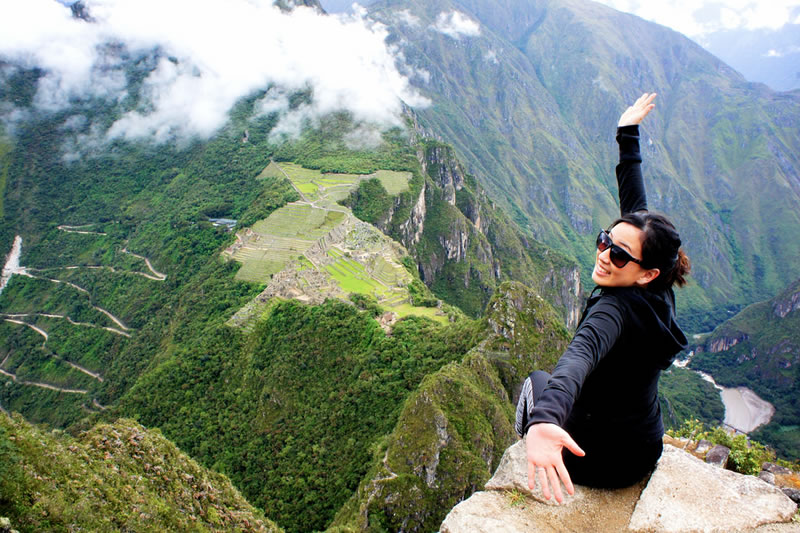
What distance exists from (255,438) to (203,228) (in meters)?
59.5

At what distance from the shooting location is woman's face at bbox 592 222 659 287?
4.82 m

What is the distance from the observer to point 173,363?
171 feet

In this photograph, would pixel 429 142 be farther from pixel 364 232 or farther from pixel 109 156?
pixel 109 156

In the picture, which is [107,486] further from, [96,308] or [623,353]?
[96,308]

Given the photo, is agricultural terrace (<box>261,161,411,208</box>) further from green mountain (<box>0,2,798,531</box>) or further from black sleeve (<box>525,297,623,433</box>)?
black sleeve (<box>525,297,623,433</box>)

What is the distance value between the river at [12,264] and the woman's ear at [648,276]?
14176 centimetres

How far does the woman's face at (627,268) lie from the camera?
4820mm

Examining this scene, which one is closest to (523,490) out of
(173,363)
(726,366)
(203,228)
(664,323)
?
(664,323)

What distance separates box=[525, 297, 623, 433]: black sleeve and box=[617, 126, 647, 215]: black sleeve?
2243 millimetres

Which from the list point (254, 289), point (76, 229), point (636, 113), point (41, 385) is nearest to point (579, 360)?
point (636, 113)

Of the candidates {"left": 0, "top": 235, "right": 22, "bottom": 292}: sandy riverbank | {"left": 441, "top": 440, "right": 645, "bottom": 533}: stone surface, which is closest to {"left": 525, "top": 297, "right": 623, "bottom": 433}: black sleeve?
{"left": 441, "top": 440, "right": 645, "bottom": 533}: stone surface

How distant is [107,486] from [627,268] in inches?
676

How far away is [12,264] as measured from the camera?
11956 centimetres

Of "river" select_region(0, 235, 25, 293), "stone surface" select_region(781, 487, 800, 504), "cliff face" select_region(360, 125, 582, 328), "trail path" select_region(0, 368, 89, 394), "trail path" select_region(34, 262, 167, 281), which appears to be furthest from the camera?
"river" select_region(0, 235, 25, 293)
